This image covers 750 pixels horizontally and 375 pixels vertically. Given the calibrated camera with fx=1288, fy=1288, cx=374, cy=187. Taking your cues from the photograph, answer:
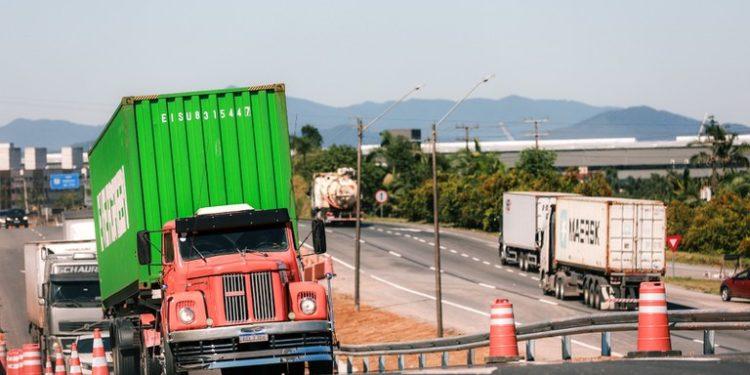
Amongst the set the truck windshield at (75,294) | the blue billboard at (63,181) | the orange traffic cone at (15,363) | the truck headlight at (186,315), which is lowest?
the blue billboard at (63,181)

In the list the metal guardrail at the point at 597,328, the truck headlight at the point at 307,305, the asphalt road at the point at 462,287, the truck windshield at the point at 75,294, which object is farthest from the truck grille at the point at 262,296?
the asphalt road at the point at 462,287

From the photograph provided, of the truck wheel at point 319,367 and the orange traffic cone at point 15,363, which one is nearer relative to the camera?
the truck wheel at point 319,367

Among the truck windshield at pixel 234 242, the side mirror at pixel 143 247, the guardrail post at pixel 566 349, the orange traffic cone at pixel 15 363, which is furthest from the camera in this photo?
the orange traffic cone at pixel 15 363

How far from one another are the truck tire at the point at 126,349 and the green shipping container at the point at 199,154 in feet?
2.20

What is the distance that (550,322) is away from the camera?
73.5 feet

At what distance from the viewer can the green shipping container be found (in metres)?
22.0

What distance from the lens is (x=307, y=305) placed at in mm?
18516

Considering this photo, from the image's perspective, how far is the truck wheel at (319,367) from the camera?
18391 millimetres

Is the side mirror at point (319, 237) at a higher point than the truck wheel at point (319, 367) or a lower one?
higher

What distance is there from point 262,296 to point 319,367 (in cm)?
130

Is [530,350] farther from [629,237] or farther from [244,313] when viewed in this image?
[629,237]

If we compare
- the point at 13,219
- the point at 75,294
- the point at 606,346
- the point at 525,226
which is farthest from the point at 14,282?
the point at 13,219

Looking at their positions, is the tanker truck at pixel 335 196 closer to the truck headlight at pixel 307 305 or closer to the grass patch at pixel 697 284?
the grass patch at pixel 697 284

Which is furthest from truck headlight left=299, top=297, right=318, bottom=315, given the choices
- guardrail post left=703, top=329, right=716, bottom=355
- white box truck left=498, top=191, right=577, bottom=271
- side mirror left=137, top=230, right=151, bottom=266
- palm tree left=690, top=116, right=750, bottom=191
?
palm tree left=690, top=116, right=750, bottom=191
